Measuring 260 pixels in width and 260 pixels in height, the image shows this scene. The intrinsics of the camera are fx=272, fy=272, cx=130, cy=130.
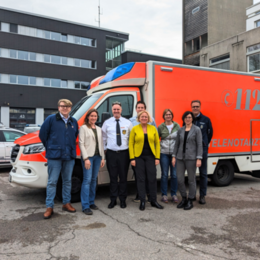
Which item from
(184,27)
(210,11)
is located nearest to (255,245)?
(210,11)

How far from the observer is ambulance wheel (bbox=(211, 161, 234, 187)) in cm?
705

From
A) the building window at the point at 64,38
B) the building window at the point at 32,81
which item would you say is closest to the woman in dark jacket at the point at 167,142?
the building window at the point at 32,81

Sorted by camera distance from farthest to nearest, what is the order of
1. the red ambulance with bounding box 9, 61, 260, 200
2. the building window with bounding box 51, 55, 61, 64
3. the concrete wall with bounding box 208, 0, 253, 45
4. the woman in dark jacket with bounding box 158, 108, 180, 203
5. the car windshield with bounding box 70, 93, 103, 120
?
the building window with bounding box 51, 55, 61, 64 → the concrete wall with bounding box 208, 0, 253, 45 → the car windshield with bounding box 70, 93, 103, 120 → the woman in dark jacket with bounding box 158, 108, 180, 203 → the red ambulance with bounding box 9, 61, 260, 200

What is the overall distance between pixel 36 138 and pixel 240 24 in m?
29.5

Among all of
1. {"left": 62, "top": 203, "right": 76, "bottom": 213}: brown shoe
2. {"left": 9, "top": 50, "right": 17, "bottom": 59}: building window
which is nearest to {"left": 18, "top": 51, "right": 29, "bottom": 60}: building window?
{"left": 9, "top": 50, "right": 17, "bottom": 59}: building window

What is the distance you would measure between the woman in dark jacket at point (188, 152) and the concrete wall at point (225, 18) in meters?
24.1

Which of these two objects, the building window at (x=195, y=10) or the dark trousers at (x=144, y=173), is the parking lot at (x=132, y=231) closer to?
the dark trousers at (x=144, y=173)

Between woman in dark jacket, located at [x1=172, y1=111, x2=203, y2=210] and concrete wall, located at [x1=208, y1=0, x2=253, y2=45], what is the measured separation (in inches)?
950

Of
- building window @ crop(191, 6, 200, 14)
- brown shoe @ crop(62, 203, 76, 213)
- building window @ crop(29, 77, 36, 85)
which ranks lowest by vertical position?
brown shoe @ crop(62, 203, 76, 213)

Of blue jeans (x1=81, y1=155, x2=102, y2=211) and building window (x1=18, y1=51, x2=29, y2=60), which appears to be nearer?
blue jeans (x1=81, y1=155, x2=102, y2=211)

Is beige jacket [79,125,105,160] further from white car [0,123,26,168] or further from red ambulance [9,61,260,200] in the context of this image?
white car [0,123,26,168]

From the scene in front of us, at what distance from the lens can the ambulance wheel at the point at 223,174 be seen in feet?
23.1

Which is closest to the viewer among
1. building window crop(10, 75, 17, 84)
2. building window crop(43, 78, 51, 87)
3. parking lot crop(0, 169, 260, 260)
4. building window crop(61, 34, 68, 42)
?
parking lot crop(0, 169, 260, 260)

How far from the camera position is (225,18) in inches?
1098
